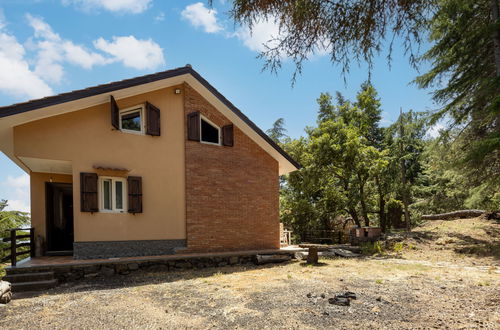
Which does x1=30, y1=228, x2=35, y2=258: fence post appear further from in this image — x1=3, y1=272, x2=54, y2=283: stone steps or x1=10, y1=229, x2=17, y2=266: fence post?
x1=3, y1=272, x2=54, y2=283: stone steps

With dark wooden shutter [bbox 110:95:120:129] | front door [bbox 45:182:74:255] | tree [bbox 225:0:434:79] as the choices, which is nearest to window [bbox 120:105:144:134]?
dark wooden shutter [bbox 110:95:120:129]

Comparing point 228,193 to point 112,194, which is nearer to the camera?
point 112,194

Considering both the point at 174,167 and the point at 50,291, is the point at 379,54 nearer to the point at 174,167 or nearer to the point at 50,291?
the point at 174,167

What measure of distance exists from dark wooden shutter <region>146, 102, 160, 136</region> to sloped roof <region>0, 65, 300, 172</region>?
0.92m

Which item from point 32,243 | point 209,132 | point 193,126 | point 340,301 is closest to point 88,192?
point 32,243

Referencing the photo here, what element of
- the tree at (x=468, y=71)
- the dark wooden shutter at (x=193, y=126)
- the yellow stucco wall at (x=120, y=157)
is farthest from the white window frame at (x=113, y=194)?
the tree at (x=468, y=71)

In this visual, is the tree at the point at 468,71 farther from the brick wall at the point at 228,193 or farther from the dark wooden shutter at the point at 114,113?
the dark wooden shutter at the point at 114,113

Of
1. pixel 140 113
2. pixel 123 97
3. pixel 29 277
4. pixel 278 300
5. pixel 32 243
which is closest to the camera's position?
pixel 278 300

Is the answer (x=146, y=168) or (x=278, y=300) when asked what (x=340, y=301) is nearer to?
(x=278, y=300)

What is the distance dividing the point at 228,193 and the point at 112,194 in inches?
155

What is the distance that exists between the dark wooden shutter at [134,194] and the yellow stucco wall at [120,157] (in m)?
0.19

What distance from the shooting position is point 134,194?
32.2 feet

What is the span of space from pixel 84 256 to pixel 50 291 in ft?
5.52

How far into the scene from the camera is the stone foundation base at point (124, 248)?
9078 millimetres
